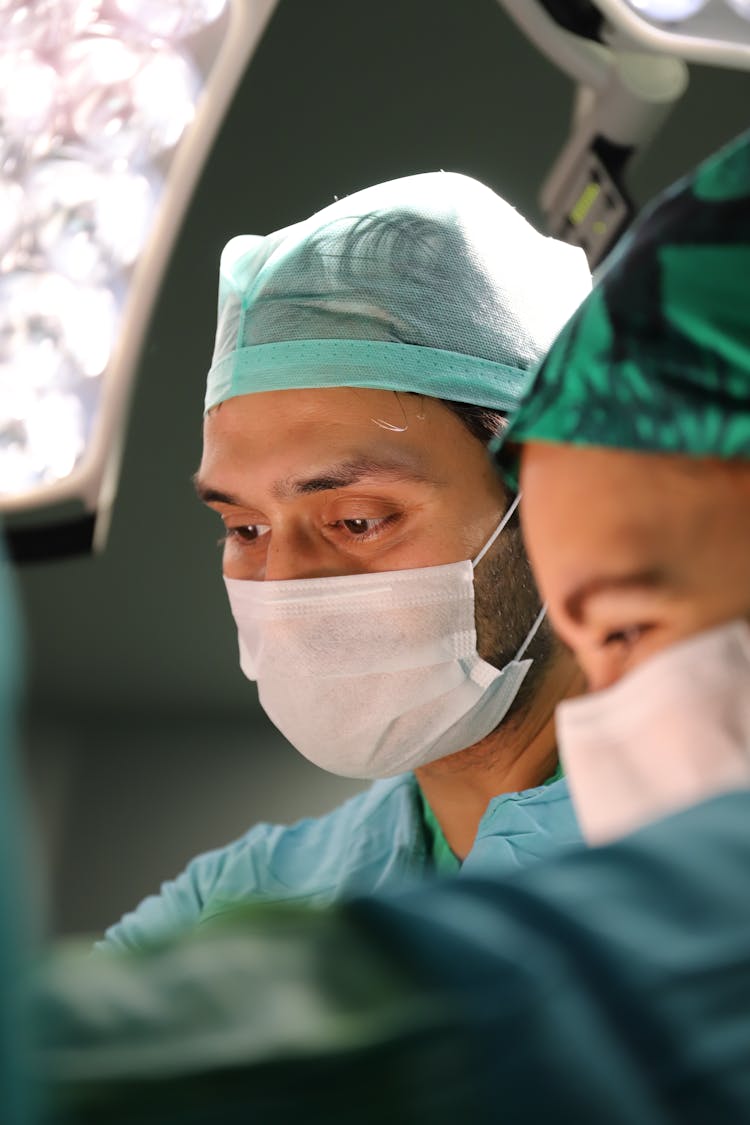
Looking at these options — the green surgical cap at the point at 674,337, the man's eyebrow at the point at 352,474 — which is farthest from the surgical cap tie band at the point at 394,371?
the green surgical cap at the point at 674,337

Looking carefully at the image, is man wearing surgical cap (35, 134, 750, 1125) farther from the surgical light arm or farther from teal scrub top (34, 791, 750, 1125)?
the surgical light arm

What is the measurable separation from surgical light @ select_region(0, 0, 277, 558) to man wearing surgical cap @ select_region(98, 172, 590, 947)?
26 cm

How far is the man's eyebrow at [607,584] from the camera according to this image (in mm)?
858

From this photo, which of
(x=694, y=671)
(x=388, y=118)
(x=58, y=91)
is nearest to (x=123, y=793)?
(x=388, y=118)

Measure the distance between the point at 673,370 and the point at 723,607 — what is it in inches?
6.4

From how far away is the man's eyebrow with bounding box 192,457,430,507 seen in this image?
1.84 m

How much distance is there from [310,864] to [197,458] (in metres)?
1.56

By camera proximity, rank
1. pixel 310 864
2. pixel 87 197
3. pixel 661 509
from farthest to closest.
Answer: pixel 310 864 → pixel 87 197 → pixel 661 509

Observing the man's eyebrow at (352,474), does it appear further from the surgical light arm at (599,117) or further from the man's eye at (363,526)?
the surgical light arm at (599,117)

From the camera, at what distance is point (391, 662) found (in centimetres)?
183

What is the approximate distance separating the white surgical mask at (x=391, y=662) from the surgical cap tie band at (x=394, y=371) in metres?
0.18

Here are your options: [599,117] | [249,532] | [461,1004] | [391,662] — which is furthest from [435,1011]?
[599,117]

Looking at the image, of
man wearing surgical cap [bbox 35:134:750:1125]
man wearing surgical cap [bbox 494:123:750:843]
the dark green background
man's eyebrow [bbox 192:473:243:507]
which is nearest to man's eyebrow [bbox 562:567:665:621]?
man wearing surgical cap [bbox 494:123:750:843]

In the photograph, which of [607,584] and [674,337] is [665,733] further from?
[674,337]
